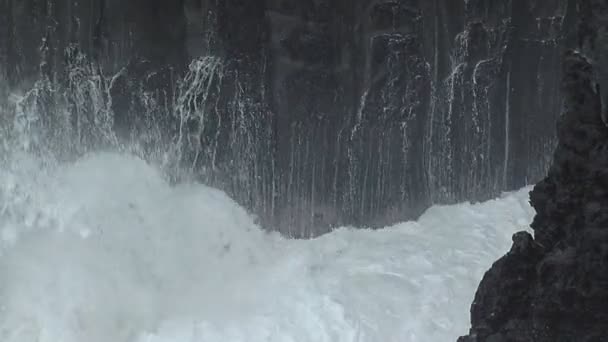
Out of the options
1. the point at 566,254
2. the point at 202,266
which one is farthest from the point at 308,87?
the point at 566,254

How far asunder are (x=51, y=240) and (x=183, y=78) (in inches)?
96.2

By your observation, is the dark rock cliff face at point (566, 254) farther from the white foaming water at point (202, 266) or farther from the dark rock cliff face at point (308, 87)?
the dark rock cliff face at point (308, 87)

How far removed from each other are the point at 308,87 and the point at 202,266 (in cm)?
244

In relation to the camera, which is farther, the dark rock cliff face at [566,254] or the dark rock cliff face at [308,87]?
the dark rock cliff face at [308,87]

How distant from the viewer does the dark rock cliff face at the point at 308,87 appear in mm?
11461

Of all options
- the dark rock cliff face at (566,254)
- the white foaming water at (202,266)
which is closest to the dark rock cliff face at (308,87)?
the white foaming water at (202,266)

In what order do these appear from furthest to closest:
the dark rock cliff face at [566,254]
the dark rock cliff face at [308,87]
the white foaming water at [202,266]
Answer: the dark rock cliff face at [308,87] → the white foaming water at [202,266] → the dark rock cliff face at [566,254]

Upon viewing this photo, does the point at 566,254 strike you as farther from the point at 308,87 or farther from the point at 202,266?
the point at 202,266

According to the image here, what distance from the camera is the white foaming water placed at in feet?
34.3

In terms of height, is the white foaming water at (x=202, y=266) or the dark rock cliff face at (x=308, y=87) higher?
the dark rock cliff face at (x=308, y=87)

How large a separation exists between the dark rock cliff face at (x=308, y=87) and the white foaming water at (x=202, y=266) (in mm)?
349

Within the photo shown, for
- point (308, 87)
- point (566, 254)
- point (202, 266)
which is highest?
point (308, 87)

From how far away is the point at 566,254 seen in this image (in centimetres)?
835

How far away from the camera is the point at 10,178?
11695 millimetres
